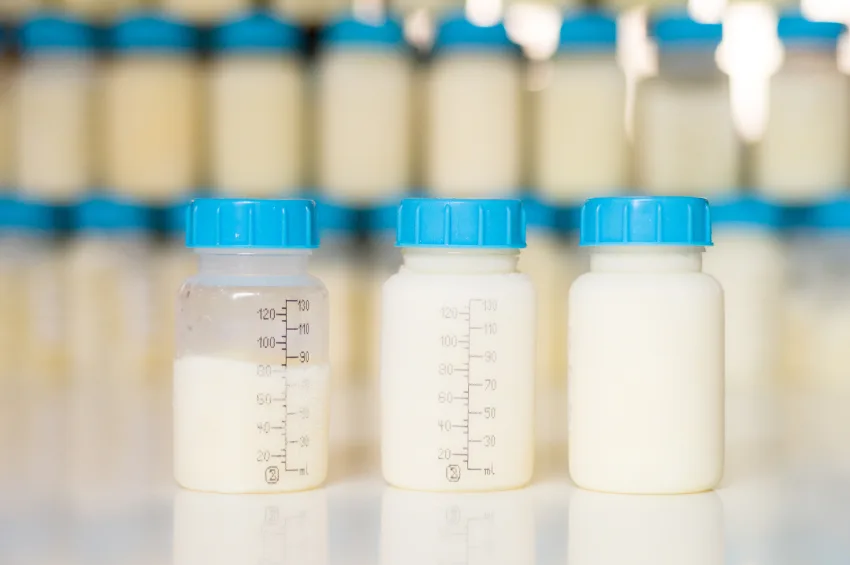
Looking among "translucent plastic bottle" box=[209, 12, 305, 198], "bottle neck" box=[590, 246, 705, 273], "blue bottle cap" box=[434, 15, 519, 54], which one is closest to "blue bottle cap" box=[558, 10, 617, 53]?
"blue bottle cap" box=[434, 15, 519, 54]

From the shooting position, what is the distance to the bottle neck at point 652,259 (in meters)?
0.84

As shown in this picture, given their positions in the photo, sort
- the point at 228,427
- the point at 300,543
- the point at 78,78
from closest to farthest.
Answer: the point at 300,543 → the point at 228,427 → the point at 78,78

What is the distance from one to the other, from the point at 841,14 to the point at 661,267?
4.64 ft

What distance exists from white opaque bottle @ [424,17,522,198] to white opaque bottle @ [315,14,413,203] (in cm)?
7

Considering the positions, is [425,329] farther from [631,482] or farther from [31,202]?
[31,202]

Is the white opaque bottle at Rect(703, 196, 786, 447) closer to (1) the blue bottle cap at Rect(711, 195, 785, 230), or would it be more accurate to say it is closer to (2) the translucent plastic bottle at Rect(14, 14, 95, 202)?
(1) the blue bottle cap at Rect(711, 195, 785, 230)

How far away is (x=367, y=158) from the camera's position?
180 centimetres

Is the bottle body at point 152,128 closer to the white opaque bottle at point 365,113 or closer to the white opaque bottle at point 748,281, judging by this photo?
the white opaque bottle at point 365,113

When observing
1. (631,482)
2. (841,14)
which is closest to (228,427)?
(631,482)

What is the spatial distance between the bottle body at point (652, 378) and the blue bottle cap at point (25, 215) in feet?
3.90

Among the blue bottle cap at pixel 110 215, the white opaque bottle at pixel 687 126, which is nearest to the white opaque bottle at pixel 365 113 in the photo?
the blue bottle cap at pixel 110 215

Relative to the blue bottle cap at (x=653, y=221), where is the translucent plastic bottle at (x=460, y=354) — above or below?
below

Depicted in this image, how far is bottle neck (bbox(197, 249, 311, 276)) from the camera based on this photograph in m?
0.85

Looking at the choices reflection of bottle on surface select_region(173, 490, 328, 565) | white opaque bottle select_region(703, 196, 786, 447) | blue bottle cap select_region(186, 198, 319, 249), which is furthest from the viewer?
white opaque bottle select_region(703, 196, 786, 447)
